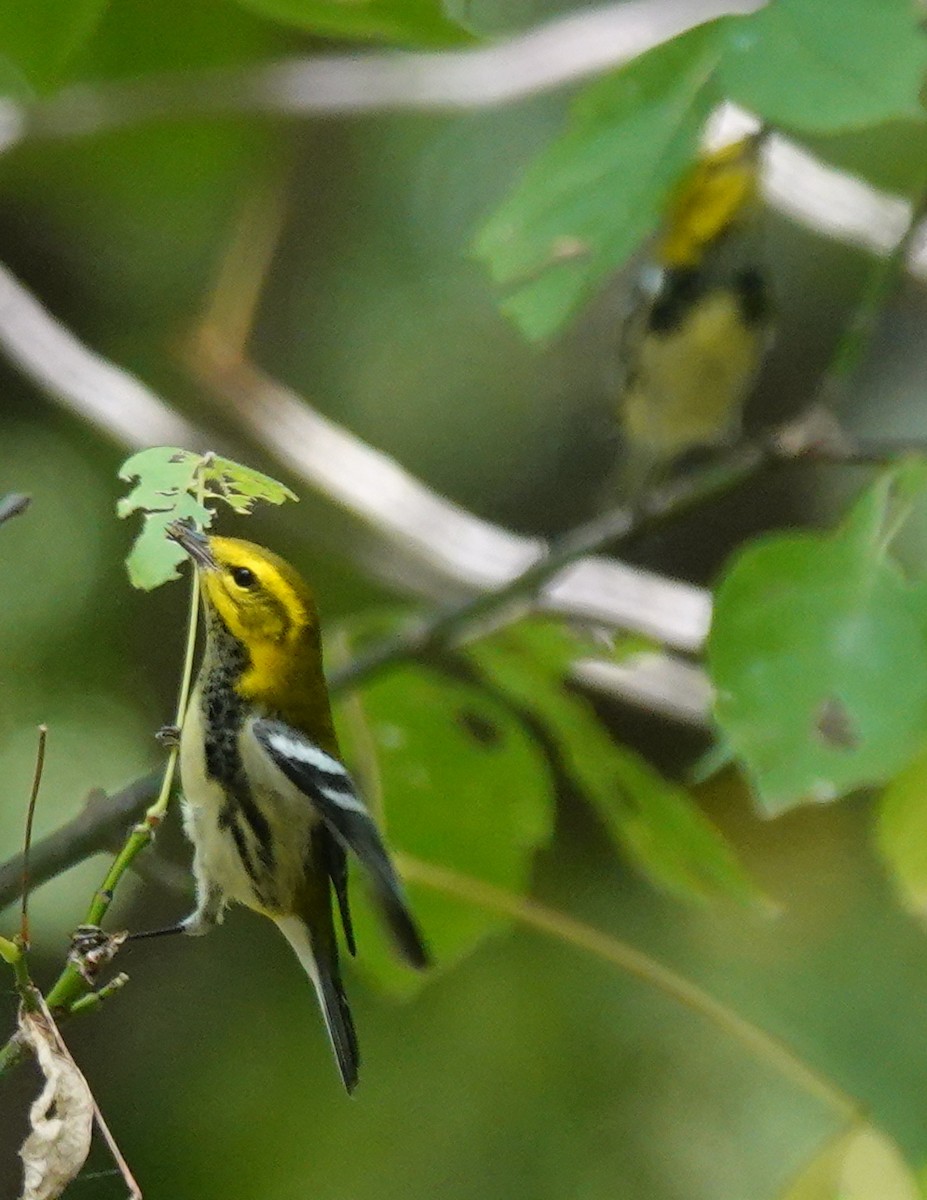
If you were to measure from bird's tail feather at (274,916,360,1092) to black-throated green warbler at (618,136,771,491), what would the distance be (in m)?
0.71

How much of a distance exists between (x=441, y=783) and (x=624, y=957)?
0.13 m

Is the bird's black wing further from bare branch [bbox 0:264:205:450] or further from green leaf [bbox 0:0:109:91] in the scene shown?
bare branch [bbox 0:264:205:450]

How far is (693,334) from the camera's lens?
125 cm

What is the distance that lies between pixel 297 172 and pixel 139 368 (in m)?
0.29

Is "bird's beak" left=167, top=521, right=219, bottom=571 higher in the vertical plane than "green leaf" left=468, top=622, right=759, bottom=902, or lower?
higher

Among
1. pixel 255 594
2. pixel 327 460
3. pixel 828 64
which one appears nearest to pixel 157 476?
pixel 255 594

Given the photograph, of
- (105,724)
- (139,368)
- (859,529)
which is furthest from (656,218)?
(139,368)

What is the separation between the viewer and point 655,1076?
1376 millimetres

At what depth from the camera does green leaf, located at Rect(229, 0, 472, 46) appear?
60 centimetres

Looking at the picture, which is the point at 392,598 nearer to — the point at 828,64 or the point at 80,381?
the point at 80,381

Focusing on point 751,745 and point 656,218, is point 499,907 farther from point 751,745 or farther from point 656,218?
point 656,218

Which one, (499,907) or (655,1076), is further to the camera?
(655,1076)

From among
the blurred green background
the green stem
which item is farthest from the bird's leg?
the blurred green background

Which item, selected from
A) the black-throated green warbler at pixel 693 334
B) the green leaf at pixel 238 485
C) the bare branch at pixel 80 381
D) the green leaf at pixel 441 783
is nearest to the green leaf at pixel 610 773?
the green leaf at pixel 441 783
